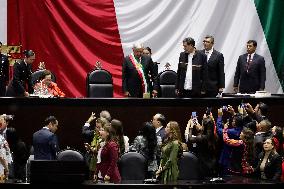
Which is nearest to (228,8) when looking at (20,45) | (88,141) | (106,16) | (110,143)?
(106,16)

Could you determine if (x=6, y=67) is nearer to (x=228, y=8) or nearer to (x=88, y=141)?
(x=88, y=141)

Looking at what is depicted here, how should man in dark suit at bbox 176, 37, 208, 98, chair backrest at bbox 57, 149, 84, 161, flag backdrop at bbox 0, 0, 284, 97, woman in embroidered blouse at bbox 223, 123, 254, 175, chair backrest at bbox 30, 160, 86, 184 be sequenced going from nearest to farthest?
chair backrest at bbox 30, 160, 86, 184 < chair backrest at bbox 57, 149, 84, 161 < woman in embroidered blouse at bbox 223, 123, 254, 175 < man in dark suit at bbox 176, 37, 208, 98 < flag backdrop at bbox 0, 0, 284, 97

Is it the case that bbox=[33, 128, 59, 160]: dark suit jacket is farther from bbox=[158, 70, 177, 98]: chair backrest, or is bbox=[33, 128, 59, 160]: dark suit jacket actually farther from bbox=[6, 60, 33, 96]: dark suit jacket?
bbox=[158, 70, 177, 98]: chair backrest

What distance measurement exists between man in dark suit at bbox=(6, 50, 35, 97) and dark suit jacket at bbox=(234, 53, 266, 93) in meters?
3.41

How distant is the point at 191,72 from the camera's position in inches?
566

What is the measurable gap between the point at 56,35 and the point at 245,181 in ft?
22.9

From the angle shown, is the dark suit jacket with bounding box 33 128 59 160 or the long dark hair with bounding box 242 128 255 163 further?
the long dark hair with bounding box 242 128 255 163

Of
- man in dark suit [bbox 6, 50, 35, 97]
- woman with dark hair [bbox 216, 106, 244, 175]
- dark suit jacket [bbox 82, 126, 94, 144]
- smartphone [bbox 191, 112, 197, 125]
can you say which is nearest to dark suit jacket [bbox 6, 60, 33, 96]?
man in dark suit [bbox 6, 50, 35, 97]

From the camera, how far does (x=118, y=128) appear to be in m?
12.3

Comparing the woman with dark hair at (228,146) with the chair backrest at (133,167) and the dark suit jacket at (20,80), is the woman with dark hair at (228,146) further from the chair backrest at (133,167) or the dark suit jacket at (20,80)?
the dark suit jacket at (20,80)

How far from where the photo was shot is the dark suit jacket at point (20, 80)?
14.5m

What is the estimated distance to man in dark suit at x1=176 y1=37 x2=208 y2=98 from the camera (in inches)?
565

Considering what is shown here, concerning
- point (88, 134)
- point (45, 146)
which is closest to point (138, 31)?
point (88, 134)

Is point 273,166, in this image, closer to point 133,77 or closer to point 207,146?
point 207,146
